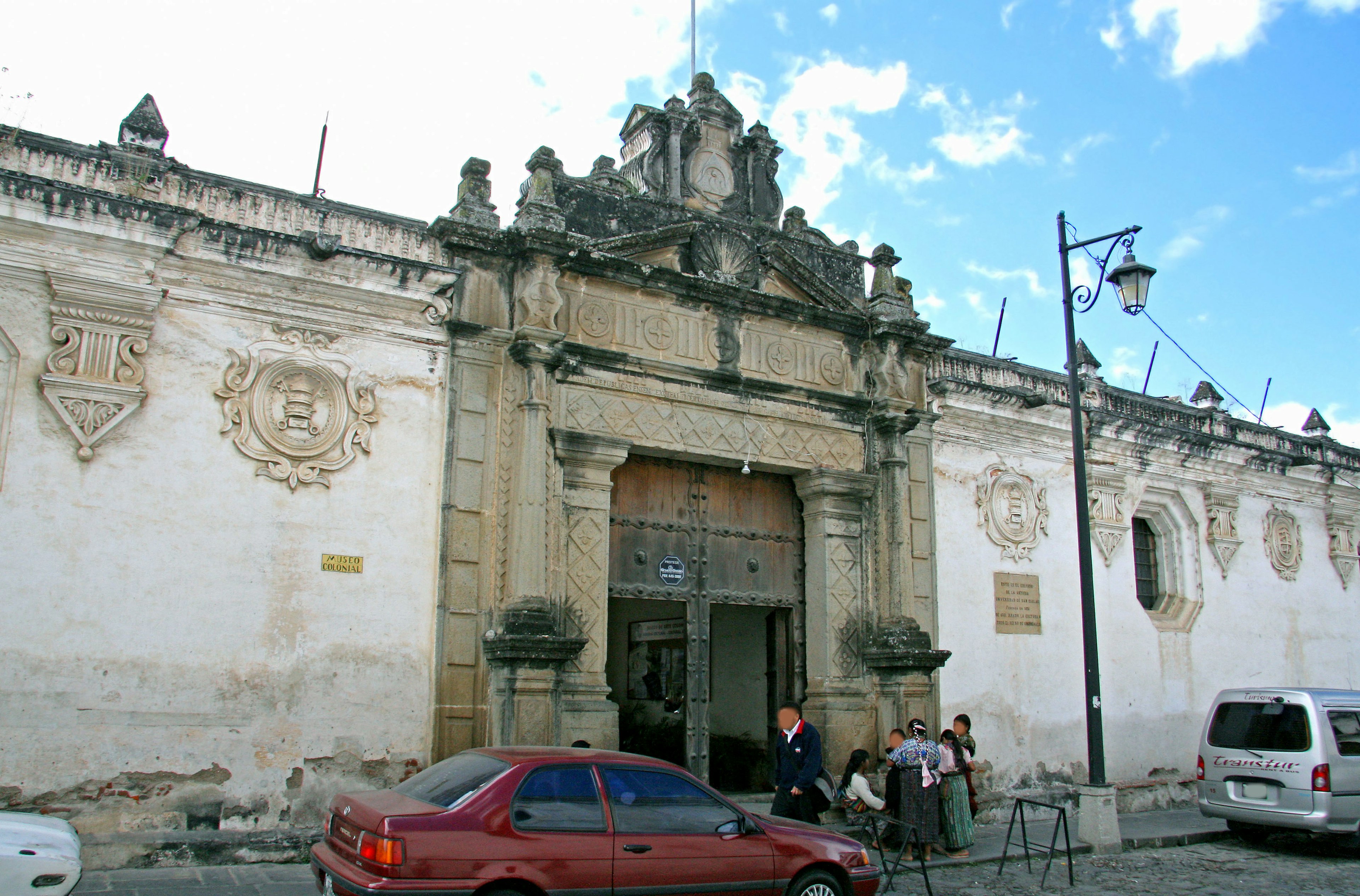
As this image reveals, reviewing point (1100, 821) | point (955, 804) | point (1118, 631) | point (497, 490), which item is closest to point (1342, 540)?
point (1118, 631)

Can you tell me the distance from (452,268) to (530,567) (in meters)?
2.85

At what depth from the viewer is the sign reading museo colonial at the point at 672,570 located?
10.5 m

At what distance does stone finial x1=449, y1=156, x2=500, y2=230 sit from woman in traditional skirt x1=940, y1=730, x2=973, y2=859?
21.4 feet

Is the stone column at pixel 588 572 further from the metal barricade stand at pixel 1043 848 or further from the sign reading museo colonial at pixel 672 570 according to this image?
the metal barricade stand at pixel 1043 848

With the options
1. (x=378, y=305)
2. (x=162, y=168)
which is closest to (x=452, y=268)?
(x=378, y=305)

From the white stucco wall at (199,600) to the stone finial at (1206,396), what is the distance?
496 inches

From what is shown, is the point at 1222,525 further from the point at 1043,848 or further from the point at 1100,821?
the point at 1043,848

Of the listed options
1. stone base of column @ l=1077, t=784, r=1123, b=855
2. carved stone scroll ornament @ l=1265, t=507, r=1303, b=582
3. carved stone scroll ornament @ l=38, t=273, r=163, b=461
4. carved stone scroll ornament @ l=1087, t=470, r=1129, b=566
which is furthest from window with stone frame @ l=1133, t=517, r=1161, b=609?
carved stone scroll ornament @ l=38, t=273, r=163, b=461

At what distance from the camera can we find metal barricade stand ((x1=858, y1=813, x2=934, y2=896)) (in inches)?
307

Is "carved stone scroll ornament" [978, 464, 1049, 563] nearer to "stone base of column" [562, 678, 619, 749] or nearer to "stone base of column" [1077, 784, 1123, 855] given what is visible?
"stone base of column" [1077, 784, 1123, 855]

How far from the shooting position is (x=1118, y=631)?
13453 millimetres

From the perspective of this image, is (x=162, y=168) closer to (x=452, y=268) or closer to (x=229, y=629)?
(x=452, y=268)

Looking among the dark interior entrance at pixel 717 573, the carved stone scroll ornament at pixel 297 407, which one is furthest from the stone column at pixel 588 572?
the carved stone scroll ornament at pixel 297 407

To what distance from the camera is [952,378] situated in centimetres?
1264
